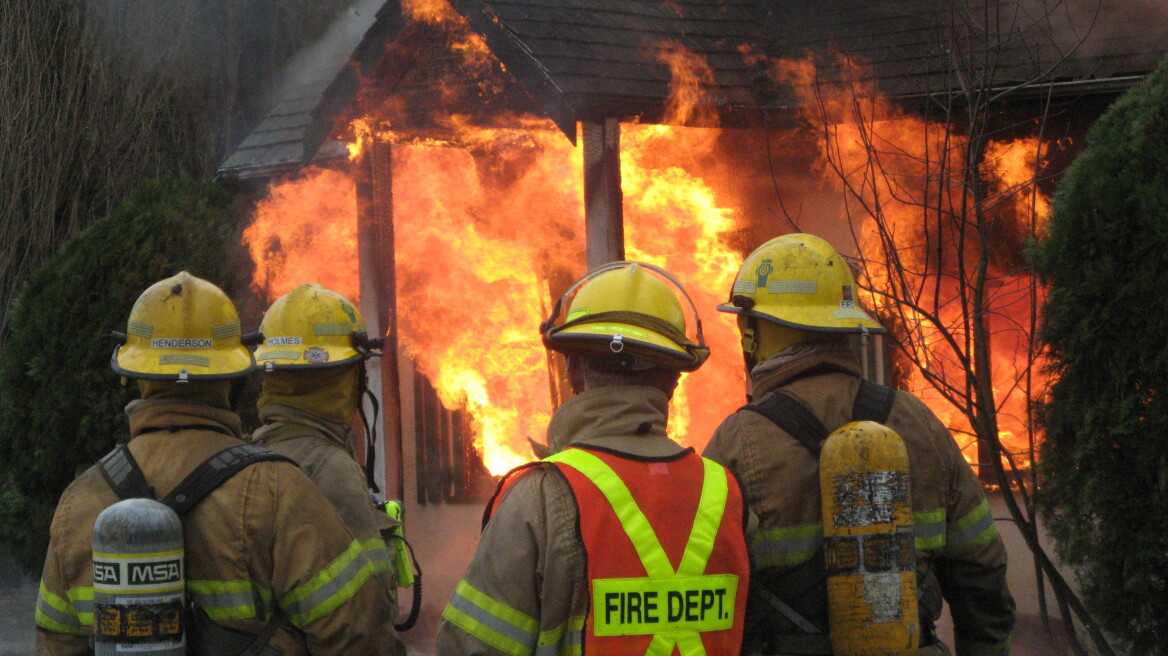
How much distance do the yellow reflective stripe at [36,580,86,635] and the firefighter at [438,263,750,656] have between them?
1.13 metres

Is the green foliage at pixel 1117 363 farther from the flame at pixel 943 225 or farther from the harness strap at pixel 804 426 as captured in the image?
the flame at pixel 943 225

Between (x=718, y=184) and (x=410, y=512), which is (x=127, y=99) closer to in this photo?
(x=410, y=512)

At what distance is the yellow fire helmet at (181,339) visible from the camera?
3.03 metres

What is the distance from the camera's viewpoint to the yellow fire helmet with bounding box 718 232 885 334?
3.10 metres

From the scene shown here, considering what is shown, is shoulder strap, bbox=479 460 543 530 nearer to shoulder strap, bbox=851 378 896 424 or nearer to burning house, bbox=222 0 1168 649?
shoulder strap, bbox=851 378 896 424

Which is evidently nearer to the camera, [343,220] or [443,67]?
[443,67]

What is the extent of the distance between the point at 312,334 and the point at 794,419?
5.88 feet

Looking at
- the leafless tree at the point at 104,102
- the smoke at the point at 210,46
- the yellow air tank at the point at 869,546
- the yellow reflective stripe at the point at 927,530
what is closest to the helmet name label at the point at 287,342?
the yellow air tank at the point at 869,546

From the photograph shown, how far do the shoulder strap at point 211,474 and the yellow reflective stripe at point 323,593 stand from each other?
0.31 meters

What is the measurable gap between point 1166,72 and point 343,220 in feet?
18.8

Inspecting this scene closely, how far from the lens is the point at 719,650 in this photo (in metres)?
2.40

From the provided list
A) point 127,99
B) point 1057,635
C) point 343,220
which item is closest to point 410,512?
point 343,220

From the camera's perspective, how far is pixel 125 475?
288 centimetres

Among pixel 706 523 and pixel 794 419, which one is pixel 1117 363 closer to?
pixel 794 419
